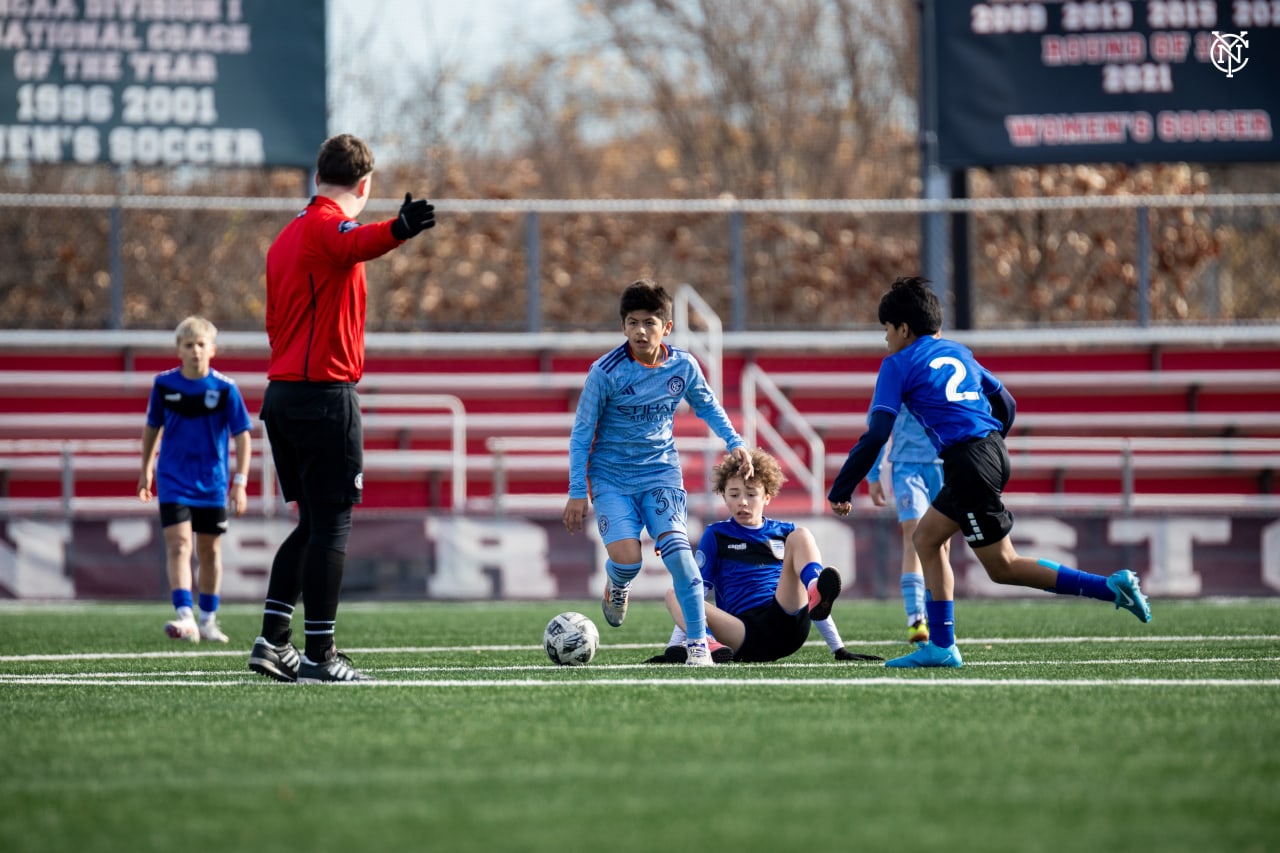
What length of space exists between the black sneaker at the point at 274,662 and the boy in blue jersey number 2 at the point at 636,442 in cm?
136

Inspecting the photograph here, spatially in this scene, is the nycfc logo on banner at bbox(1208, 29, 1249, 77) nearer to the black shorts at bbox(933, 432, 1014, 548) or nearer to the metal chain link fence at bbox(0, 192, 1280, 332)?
the metal chain link fence at bbox(0, 192, 1280, 332)

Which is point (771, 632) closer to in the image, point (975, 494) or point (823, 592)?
point (823, 592)

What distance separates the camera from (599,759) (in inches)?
173

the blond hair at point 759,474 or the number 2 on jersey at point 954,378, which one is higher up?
the number 2 on jersey at point 954,378

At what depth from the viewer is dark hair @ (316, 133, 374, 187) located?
254 inches

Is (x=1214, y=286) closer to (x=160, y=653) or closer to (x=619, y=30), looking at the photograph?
(x=619, y=30)

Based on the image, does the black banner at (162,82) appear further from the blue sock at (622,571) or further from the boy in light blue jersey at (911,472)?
the blue sock at (622,571)

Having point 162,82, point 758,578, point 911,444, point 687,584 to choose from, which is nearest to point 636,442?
point 687,584

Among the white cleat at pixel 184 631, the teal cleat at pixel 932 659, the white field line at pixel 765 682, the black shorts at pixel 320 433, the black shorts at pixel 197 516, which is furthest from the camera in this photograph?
the black shorts at pixel 197 516

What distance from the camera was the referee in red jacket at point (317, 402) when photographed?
627 centimetres

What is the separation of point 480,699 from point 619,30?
962 inches

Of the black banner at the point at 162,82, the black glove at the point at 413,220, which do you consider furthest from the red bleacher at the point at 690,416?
the black glove at the point at 413,220

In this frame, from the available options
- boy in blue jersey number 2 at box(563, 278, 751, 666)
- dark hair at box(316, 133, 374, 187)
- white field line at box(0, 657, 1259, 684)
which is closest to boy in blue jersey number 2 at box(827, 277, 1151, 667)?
white field line at box(0, 657, 1259, 684)

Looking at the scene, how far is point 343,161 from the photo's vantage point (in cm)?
644
